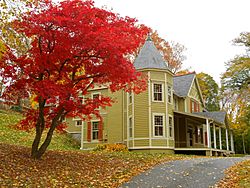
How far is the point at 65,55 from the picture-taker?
12133 millimetres

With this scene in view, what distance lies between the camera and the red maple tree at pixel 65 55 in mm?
11617

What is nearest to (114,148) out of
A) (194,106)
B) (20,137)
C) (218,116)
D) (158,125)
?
(158,125)

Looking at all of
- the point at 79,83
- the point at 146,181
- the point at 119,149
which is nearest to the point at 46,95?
the point at 79,83

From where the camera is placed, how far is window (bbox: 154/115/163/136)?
21031mm

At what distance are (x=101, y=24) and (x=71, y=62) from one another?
6.66 feet

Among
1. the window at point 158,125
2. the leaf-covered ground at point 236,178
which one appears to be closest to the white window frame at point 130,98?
the window at point 158,125

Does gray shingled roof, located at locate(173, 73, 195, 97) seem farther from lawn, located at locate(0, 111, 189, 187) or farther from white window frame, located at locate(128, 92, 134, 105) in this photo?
lawn, located at locate(0, 111, 189, 187)

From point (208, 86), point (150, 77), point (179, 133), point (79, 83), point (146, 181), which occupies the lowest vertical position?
point (146, 181)

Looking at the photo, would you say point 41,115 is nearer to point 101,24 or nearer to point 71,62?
point 71,62

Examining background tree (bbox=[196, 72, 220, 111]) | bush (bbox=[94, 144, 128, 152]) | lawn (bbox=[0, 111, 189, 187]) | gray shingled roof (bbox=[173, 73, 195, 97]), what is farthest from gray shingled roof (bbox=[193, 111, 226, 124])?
background tree (bbox=[196, 72, 220, 111])

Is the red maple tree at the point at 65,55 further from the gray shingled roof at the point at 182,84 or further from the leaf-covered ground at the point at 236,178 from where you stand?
the gray shingled roof at the point at 182,84

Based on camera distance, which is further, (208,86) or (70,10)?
(208,86)

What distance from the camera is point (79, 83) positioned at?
1402cm

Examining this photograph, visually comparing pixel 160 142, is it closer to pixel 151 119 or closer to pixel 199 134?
pixel 151 119
